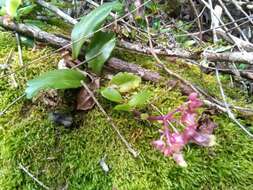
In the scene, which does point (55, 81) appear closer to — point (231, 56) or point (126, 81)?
point (126, 81)

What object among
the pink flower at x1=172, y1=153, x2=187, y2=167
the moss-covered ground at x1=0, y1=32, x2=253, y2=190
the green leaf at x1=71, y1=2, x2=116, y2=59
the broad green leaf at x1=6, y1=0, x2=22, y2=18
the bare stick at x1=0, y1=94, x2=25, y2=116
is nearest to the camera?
the pink flower at x1=172, y1=153, x2=187, y2=167

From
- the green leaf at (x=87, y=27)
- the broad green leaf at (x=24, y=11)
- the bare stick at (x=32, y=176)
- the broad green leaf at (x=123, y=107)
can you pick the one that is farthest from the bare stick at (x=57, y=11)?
the bare stick at (x=32, y=176)

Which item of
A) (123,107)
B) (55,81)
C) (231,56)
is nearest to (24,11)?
(55,81)

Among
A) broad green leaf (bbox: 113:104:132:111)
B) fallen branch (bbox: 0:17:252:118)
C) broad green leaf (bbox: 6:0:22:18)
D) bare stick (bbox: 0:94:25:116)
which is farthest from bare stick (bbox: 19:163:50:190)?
broad green leaf (bbox: 6:0:22:18)

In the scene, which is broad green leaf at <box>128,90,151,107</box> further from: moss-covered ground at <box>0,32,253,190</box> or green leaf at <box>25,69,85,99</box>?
green leaf at <box>25,69,85,99</box>

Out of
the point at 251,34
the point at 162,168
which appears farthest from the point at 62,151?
the point at 251,34

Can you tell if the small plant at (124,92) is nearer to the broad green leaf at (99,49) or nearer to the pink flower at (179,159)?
the broad green leaf at (99,49)

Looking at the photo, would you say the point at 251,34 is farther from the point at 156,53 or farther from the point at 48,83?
the point at 48,83
